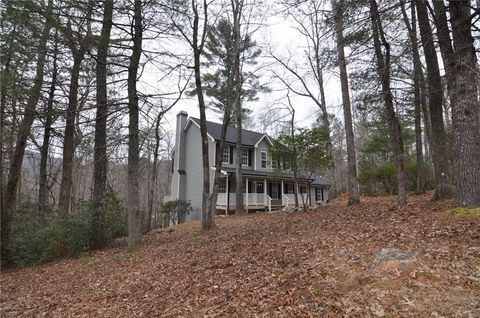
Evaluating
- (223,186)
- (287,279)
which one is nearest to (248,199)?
→ (223,186)

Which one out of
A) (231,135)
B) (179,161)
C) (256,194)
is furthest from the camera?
(231,135)

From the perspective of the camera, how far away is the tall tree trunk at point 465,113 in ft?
18.2

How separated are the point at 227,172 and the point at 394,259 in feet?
50.2

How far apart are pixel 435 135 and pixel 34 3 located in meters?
11.3

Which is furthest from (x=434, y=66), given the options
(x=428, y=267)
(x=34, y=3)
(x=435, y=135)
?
(x=34, y=3)

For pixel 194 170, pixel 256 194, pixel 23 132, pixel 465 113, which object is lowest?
pixel 256 194

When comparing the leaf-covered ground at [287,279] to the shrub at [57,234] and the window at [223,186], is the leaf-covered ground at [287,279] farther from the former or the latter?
the window at [223,186]

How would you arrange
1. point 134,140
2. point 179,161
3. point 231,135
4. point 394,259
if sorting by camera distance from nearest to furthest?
point 394,259
point 134,140
point 179,161
point 231,135

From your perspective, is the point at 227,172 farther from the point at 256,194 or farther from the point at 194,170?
the point at 194,170

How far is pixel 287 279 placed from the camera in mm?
4297

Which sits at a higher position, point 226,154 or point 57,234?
point 226,154

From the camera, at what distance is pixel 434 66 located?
9.21 meters

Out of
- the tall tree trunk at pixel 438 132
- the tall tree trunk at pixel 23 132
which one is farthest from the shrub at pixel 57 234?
the tall tree trunk at pixel 438 132

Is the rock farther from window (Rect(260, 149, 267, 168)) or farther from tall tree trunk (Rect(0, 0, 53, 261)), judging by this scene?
window (Rect(260, 149, 267, 168))
